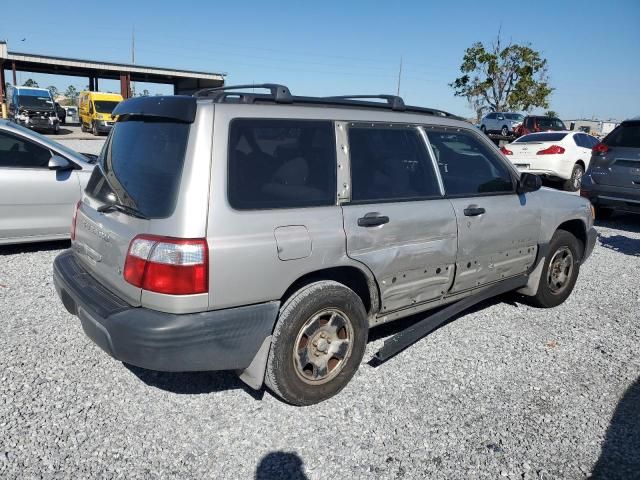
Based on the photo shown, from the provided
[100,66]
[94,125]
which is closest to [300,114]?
[94,125]

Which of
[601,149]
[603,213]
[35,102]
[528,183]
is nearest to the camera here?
[528,183]

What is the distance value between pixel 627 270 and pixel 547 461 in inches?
183

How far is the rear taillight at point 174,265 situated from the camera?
8.16 feet

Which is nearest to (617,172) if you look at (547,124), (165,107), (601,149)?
(601,149)

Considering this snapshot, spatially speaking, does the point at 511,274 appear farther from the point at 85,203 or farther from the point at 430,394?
the point at 85,203

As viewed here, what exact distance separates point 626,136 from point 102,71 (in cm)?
3587

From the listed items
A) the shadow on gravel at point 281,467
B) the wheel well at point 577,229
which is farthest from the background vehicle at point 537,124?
the shadow on gravel at point 281,467

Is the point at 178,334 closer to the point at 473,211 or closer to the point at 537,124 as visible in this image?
the point at 473,211

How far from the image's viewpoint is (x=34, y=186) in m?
5.72

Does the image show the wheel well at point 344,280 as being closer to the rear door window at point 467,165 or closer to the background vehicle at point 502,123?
the rear door window at point 467,165

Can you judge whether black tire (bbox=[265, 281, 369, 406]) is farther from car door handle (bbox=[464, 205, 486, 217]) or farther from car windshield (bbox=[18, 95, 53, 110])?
car windshield (bbox=[18, 95, 53, 110])

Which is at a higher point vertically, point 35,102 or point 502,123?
point 502,123

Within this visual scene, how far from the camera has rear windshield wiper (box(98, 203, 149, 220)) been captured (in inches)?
106

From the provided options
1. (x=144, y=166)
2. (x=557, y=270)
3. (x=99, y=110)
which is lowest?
(x=557, y=270)
